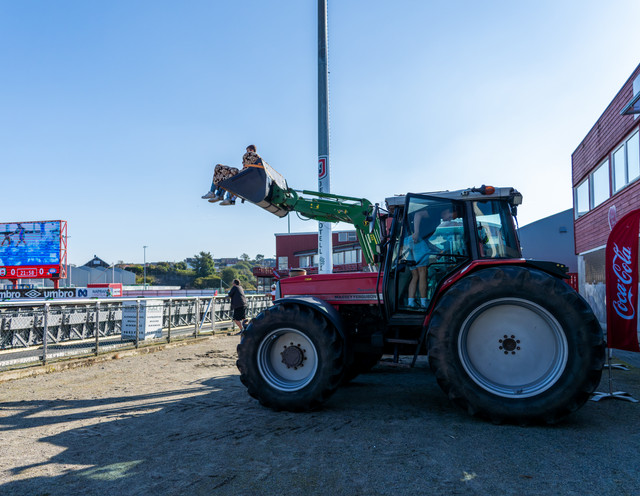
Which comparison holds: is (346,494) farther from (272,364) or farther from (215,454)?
(272,364)

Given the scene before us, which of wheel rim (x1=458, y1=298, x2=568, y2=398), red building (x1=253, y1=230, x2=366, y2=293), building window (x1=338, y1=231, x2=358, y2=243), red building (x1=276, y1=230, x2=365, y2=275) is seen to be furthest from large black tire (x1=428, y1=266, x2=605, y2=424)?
building window (x1=338, y1=231, x2=358, y2=243)

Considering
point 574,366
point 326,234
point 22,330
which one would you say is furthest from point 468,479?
point 22,330

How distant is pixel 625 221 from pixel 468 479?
155 inches

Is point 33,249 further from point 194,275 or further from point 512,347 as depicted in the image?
point 194,275

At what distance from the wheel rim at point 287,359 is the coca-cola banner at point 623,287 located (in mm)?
3475

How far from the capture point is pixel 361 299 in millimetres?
5676

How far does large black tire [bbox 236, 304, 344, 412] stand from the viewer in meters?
4.95

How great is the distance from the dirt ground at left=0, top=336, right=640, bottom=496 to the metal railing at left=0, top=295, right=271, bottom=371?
2.87m

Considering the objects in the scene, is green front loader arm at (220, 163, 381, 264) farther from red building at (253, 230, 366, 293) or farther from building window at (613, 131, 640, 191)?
red building at (253, 230, 366, 293)

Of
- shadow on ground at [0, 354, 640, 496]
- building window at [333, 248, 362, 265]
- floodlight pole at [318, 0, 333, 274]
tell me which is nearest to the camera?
shadow on ground at [0, 354, 640, 496]

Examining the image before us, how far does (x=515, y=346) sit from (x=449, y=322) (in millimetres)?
691

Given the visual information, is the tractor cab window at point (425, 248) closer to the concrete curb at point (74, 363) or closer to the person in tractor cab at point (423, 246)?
the person in tractor cab at point (423, 246)

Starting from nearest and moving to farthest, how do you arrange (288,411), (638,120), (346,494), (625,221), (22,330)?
(346,494)
(288,411)
(625,221)
(22,330)
(638,120)

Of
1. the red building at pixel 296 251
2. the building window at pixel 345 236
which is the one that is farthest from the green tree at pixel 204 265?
the building window at pixel 345 236
